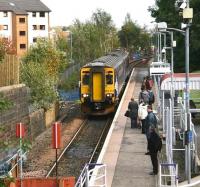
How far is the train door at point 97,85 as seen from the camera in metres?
34.6

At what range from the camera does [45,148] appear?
1037 inches

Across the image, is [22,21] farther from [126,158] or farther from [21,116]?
[126,158]

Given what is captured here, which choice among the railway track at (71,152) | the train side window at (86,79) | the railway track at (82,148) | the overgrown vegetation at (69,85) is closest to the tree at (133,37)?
the overgrown vegetation at (69,85)

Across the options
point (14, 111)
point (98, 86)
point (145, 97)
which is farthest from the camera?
point (98, 86)

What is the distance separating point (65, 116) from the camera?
3819cm

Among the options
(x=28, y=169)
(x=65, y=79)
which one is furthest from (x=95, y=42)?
(x=28, y=169)

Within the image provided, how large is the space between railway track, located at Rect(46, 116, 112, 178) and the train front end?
1.29m

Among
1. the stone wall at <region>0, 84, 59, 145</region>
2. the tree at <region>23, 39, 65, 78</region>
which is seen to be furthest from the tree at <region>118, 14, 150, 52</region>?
the stone wall at <region>0, 84, 59, 145</region>

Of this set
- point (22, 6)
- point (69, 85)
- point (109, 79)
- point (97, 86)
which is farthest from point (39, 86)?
point (22, 6)

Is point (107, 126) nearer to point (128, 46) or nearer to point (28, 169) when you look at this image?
point (28, 169)

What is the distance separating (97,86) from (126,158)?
1441cm

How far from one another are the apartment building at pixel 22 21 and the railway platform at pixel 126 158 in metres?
74.4

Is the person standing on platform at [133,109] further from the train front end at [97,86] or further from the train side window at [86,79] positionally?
the train side window at [86,79]

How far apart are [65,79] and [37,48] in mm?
12233
